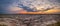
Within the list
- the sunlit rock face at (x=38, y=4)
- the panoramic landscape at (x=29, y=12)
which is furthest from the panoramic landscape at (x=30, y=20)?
the sunlit rock face at (x=38, y=4)

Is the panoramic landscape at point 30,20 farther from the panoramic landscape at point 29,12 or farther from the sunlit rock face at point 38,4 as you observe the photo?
the sunlit rock face at point 38,4

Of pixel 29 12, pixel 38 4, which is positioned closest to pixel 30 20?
pixel 29 12

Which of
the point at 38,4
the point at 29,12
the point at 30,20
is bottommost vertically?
the point at 30,20

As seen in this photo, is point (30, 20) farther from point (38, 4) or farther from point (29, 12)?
point (38, 4)

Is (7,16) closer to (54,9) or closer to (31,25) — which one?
(31,25)

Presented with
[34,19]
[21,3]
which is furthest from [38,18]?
[21,3]

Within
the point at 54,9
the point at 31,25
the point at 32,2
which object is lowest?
the point at 31,25

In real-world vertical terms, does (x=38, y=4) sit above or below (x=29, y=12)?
above

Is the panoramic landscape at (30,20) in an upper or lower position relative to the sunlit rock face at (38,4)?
lower
